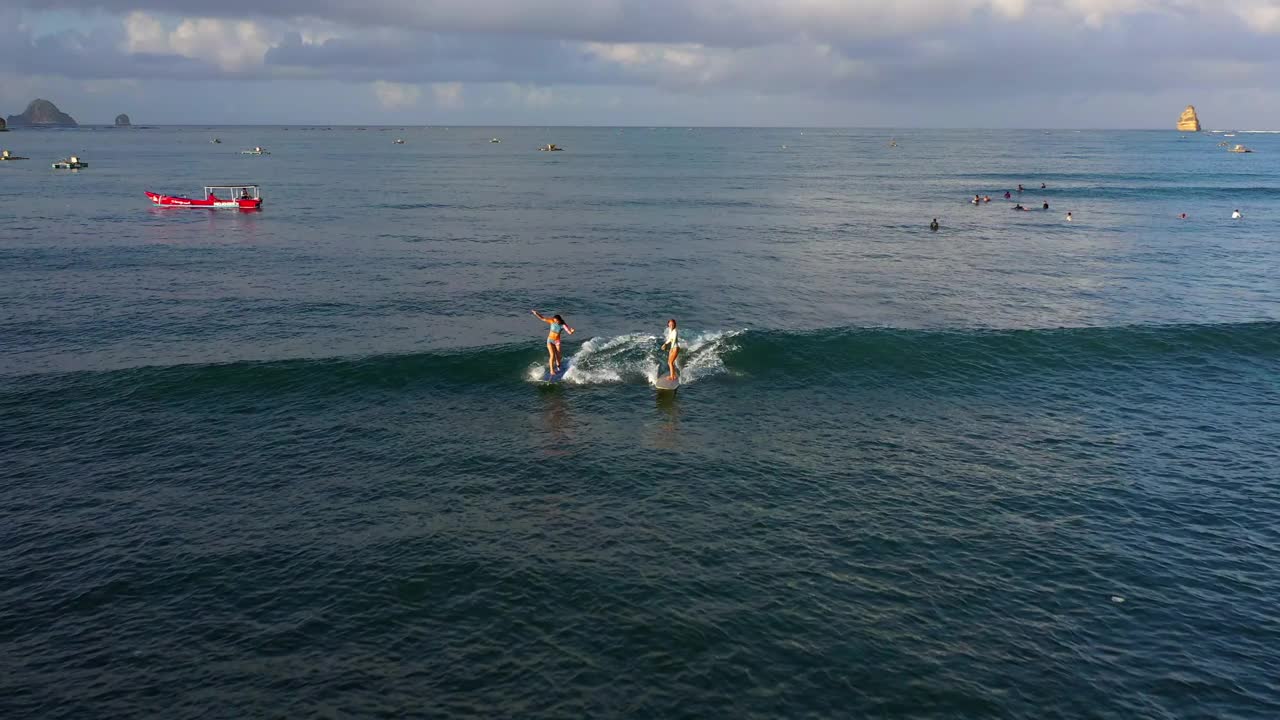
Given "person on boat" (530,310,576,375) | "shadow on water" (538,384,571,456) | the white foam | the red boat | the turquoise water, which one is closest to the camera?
the turquoise water

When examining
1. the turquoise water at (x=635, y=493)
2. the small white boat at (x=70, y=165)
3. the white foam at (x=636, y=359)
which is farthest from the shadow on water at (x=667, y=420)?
the small white boat at (x=70, y=165)

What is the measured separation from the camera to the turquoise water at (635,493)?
1773cm

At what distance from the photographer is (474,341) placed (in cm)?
4297

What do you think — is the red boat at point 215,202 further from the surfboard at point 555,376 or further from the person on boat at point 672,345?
the person on boat at point 672,345


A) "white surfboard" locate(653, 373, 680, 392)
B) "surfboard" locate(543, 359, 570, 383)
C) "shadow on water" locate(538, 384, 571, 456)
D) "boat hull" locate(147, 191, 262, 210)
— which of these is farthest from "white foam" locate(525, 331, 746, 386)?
"boat hull" locate(147, 191, 262, 210)

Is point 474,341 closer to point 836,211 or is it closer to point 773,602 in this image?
point 773,602

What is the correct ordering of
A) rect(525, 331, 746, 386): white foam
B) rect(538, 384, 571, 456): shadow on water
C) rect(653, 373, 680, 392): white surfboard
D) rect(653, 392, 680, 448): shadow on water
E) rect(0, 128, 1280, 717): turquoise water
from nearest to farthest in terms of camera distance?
rect(0, 128, 1280, 717): turquoise water < rect(538, 384, 571, 456): shadow on water < rect(653, 392, 680, 448): shadow on water < rect(653, 373, 680, 392): white surfboard < rect(525, 331, 746, 386): white foam

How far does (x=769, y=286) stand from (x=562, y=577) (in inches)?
1559

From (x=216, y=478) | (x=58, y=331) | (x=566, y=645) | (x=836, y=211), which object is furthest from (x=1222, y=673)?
(x=836, y=211)

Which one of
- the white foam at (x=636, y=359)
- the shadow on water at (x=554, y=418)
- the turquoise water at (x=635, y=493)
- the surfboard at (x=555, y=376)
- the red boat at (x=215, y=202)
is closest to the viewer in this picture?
the turquoise water at (x=635, y=493)

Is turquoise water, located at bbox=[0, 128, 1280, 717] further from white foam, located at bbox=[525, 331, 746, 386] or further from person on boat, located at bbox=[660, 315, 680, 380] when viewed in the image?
person on boat, located at bbox=[660, 315, 680, 380]

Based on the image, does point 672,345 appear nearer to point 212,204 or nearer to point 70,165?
point 212,204

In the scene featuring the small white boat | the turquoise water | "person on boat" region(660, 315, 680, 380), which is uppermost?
the small white boat

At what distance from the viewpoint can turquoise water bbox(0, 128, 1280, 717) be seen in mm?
17734
